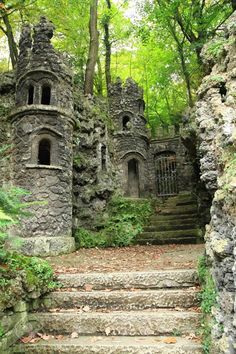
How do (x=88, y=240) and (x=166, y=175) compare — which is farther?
(x=166, y=175)

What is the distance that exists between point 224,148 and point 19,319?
3225 mm

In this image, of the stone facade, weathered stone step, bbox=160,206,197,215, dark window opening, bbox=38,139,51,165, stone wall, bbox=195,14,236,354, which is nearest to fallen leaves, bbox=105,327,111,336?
stone wall, bbox=195,14,236,354

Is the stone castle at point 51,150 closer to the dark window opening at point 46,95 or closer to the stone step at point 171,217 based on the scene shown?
the dark window opening at point 46,95

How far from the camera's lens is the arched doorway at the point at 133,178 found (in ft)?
52.6

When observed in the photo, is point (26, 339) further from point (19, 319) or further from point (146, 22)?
point (146, 22)

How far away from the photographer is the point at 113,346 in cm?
344

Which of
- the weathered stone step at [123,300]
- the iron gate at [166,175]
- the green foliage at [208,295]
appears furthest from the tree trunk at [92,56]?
the green foliage at [208,295]

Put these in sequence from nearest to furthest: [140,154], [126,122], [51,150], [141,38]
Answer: [51,150]
[141,38]
[140,154]
[126,122]

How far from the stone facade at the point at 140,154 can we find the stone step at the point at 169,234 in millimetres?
4446

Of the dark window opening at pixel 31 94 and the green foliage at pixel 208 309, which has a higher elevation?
the dark window opening at pixel 31 94

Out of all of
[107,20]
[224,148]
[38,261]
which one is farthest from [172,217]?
[107,20]

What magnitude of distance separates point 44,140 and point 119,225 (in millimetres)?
3902

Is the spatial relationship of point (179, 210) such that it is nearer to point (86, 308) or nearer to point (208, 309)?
point (86, 308)

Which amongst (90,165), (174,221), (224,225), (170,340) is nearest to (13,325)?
(170,340)
